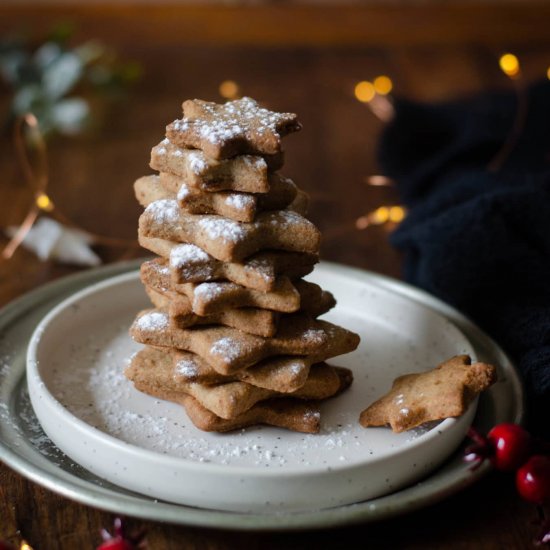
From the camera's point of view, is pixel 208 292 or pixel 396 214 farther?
pixel 396 214

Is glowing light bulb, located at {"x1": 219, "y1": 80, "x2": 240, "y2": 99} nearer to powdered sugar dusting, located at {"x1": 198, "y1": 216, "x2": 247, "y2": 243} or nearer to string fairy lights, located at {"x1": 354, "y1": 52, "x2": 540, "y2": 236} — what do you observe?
string fairy lights, located at {"x1": 354, "y1": 52, "x2": 540, "y2": 236}

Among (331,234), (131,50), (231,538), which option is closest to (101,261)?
(331,234)

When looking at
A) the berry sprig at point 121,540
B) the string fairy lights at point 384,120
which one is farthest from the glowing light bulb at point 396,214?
the berry sprig at point 121,540

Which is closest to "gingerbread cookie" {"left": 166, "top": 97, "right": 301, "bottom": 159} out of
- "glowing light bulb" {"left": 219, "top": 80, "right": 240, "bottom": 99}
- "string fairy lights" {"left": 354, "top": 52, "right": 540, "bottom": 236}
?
"string fairy lights" {"left": 354, "top": 52, "right": 540, "bottom": 236}

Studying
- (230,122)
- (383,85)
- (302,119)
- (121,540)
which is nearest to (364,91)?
(383,85)

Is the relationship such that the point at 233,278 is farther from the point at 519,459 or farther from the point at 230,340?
the point at 519,459

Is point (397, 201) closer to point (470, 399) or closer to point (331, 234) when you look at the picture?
point (331, 234)
